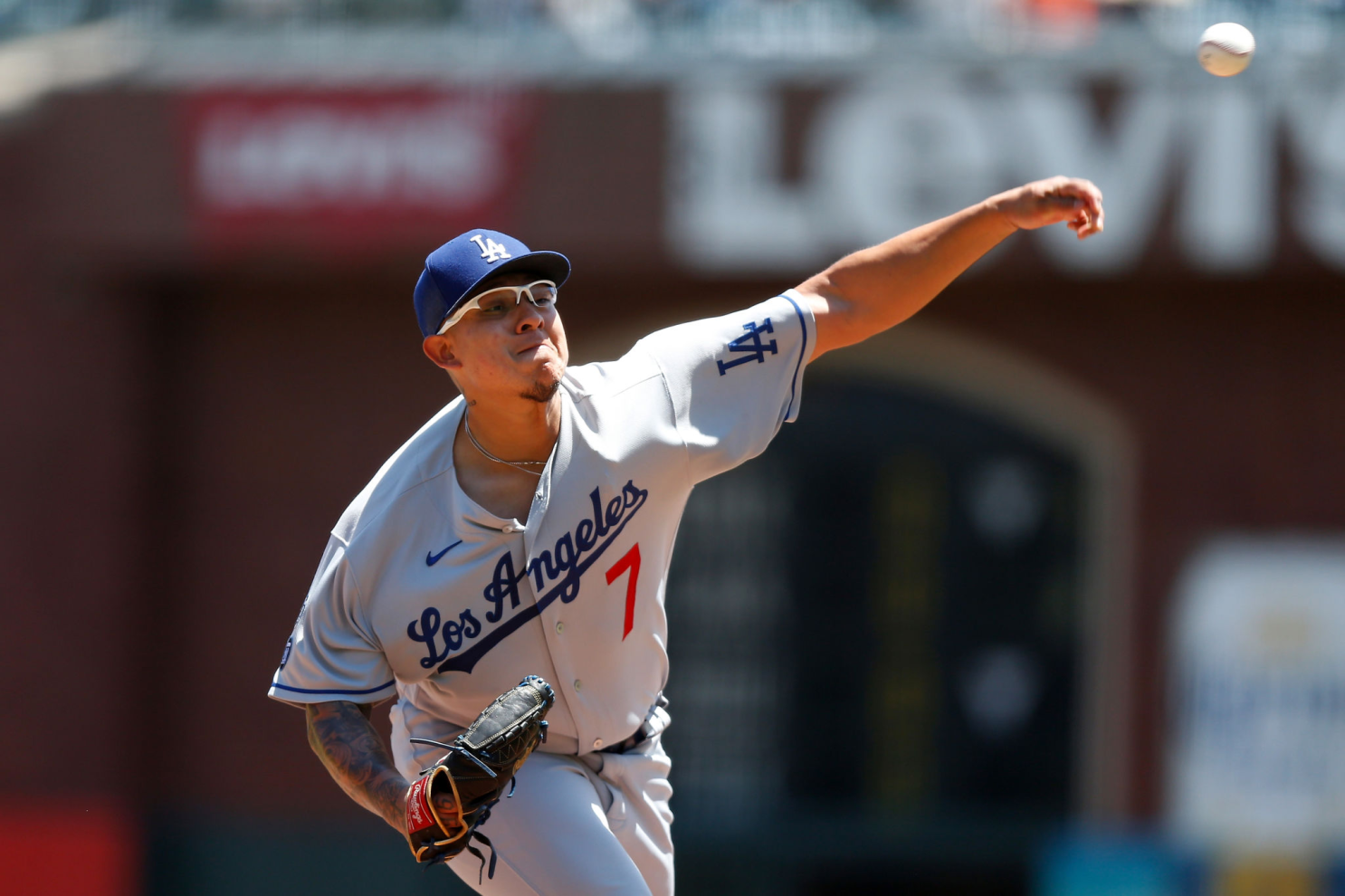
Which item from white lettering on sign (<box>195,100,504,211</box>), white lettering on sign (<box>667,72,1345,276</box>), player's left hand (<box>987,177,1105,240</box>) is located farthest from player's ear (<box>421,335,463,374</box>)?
white lettering on sign (<box>195,100,504,211</box>)

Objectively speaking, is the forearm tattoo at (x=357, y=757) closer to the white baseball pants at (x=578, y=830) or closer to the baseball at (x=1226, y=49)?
the white baseball pants at (x=578, y=830)

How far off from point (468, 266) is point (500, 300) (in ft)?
0.32

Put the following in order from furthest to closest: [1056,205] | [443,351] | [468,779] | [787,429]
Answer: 1. [787,429]
2. [1056,205]
3. [443,351]
4. [468,779]

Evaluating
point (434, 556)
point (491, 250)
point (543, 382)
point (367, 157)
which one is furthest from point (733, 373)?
point (367, 157)

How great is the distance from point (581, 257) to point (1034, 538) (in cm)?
315

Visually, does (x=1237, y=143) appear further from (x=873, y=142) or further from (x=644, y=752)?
(x=644, y=752)

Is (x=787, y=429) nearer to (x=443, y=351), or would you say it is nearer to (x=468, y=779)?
(x=443, y=351)

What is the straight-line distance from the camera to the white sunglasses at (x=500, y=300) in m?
3.24

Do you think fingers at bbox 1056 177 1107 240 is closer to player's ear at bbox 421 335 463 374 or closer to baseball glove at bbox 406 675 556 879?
player's ear at bbox 421 335 463 374

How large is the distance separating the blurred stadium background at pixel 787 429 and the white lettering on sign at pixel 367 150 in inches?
0.9

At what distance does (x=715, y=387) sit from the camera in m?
3.51

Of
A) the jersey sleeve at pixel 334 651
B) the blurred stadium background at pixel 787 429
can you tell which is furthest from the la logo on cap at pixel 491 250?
the blurred stadium background at pixel 787 429

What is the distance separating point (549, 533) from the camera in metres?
3.32

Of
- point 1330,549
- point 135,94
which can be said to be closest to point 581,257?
point 135,94
